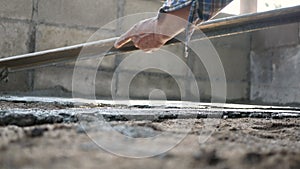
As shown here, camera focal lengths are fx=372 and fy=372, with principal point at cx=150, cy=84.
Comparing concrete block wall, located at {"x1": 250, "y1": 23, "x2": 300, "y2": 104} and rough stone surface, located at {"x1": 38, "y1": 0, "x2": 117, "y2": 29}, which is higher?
rough stone surface, located at {"x1": 38, "y1": 0, "x2": 117, "y2": 29}

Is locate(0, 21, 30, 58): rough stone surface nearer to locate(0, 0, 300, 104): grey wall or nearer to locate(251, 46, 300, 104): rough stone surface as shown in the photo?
locate(0, 0, 300, 104): grey wall

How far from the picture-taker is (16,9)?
509 centimetres

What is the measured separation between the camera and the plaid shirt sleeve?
1.73 m

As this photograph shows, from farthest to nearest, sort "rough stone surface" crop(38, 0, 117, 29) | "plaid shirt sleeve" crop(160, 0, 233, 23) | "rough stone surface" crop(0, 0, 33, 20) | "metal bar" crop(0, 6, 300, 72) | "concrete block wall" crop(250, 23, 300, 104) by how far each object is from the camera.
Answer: "concrete block wall" crop(250, 23, 300, 104), "rough stone surface" crop(38, 0, 117, 29), "rough stone surface" crop(0, 0, 33, 20), "metal bar" crop(0, 6, 300, 72), "plaid shirt sleeve" crop(160, 0, 233, 23)

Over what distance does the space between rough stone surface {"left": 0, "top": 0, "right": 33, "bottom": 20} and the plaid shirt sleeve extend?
3.84m

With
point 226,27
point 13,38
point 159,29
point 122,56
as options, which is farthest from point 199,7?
point 122,56

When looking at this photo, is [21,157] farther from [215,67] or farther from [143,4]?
[215,67]

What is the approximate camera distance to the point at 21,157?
53 centimetres

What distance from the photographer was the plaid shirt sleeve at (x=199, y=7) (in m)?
1.73

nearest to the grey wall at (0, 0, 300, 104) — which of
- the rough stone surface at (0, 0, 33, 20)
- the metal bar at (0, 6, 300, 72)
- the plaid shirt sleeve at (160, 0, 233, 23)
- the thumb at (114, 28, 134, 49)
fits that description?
the rough stone surface at (0, 0, 33, 20)

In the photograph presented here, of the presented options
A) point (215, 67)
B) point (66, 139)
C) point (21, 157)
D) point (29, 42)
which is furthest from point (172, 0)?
point (215, 67)

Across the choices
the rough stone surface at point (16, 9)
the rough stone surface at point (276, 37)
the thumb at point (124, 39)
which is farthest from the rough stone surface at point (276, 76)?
the thumb at point (124, 39)

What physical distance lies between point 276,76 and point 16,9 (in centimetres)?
436

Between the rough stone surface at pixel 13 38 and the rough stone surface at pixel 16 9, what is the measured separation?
0.11 meters
